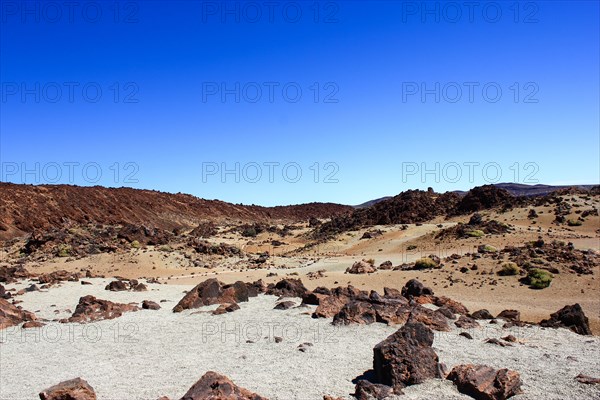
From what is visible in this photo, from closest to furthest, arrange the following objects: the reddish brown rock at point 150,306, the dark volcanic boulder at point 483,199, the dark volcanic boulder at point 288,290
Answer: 1. the reddish brown rock at point 150,306
2. the dark volcanic boulder at point 288,290
3. the dark volcanic boulder at point 483,199

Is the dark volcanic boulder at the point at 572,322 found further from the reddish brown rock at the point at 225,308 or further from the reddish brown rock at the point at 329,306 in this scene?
the reddish brown rock at the point at 225,308

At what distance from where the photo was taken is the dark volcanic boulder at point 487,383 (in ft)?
23.4

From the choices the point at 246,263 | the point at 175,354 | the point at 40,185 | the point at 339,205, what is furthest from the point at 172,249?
the point at 339,205

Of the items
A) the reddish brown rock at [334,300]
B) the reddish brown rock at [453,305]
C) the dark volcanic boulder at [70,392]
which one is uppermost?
the reddish brown rock at [334,300]

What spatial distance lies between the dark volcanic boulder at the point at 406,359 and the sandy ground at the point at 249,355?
0.66ft

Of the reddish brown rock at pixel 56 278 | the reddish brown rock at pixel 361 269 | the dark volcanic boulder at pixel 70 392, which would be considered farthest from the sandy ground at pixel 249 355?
the reddish brown rock at pixel 361 269

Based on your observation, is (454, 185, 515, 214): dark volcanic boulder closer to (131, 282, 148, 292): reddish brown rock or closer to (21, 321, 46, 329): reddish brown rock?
(131, 282, 148, 292): reddish brown rock

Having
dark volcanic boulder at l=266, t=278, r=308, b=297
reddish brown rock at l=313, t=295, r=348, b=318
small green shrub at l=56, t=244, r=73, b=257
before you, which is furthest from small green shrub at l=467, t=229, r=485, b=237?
small green shrub at l=56, t=244, r=73, b=257

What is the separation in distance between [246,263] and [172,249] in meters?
5.29

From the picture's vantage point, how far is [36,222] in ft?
157

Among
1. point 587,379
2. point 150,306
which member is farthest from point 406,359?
point 150,306

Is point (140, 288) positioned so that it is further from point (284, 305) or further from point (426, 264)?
point (426, 264)

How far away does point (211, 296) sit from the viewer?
14797mm

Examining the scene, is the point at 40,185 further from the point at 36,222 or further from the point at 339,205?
the point at 339,205
